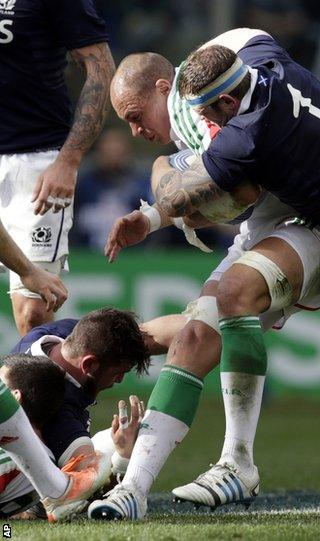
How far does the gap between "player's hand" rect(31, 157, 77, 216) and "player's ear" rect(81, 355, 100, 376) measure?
0.91 metres

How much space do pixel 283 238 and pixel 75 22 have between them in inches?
73.0

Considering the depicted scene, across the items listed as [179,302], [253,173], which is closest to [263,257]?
[253,173]

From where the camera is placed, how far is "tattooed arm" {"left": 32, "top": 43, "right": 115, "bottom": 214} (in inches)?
247

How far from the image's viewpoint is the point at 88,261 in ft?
38.5

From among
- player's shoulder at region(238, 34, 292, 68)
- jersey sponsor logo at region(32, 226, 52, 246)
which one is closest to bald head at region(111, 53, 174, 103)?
player's shoulder at region(238, 34, 292, 68)

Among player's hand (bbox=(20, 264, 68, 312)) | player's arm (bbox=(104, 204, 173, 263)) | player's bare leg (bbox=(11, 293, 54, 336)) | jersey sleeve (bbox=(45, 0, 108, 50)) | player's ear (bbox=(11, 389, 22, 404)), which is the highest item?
jersey sleeve (bbox=(45, 0, 108, 50))

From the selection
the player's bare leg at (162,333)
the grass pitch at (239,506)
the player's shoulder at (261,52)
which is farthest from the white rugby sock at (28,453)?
the player's shoulder at (261,52)

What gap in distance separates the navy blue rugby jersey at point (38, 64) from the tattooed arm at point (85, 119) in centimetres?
8

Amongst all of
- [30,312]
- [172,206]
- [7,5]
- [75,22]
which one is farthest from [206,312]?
[7,5]

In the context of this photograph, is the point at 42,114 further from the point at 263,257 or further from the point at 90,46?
the point at 263,257

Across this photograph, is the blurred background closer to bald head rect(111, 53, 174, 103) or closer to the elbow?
bald head rect(111, 53, 174, 103)

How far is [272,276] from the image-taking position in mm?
5227

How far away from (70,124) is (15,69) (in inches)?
17.8

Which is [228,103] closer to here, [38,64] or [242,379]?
[242,379]
